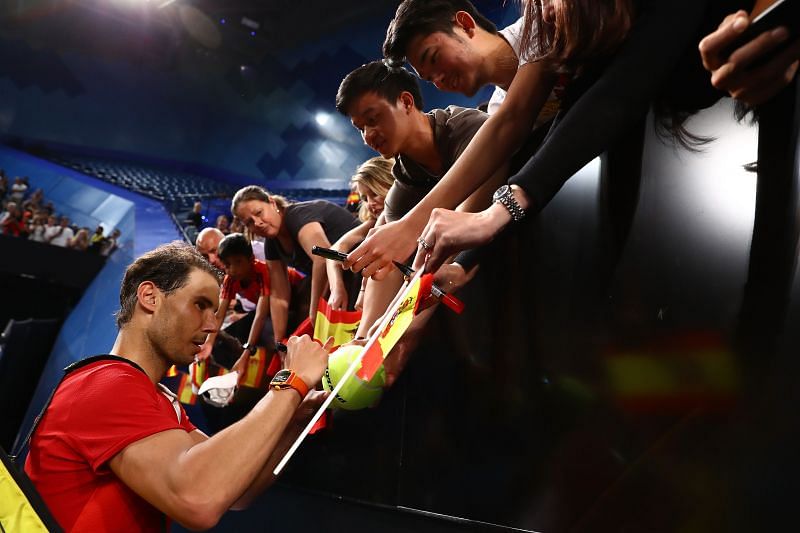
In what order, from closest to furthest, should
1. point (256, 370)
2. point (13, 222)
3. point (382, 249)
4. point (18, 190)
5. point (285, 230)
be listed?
1. point (382, 249)
2. point (256, 370)
3. point (285, 230)
4. point (13, 222)
5. point (18, 190)

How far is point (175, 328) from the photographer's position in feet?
5.15

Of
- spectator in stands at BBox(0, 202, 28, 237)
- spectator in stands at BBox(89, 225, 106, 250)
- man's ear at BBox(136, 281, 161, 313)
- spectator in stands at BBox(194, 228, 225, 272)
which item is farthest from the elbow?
spectator in stands at BBox(0, 202, 28, 237)

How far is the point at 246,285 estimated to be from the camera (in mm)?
3400

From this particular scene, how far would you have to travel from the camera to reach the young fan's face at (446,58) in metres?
1.52

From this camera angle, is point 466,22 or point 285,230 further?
point 285,230

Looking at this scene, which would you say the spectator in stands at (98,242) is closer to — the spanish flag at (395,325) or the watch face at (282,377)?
the watch face at (282,377)

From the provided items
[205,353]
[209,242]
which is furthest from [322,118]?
[205,353]

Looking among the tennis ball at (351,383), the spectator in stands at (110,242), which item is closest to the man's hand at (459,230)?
the tennis ball at (351,383)

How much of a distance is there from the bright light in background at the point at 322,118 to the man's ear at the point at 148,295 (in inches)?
396

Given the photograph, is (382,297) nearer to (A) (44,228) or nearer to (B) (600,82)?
(B) (600,82)

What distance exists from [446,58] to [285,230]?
5.42ft

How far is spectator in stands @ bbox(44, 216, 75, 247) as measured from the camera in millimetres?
9109

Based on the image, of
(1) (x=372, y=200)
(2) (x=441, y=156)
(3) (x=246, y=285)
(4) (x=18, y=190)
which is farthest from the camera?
(4) (x=18, y=190)

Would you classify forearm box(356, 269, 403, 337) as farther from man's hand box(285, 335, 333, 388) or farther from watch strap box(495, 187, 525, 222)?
watch strap box(495, 187, 525, 222)
